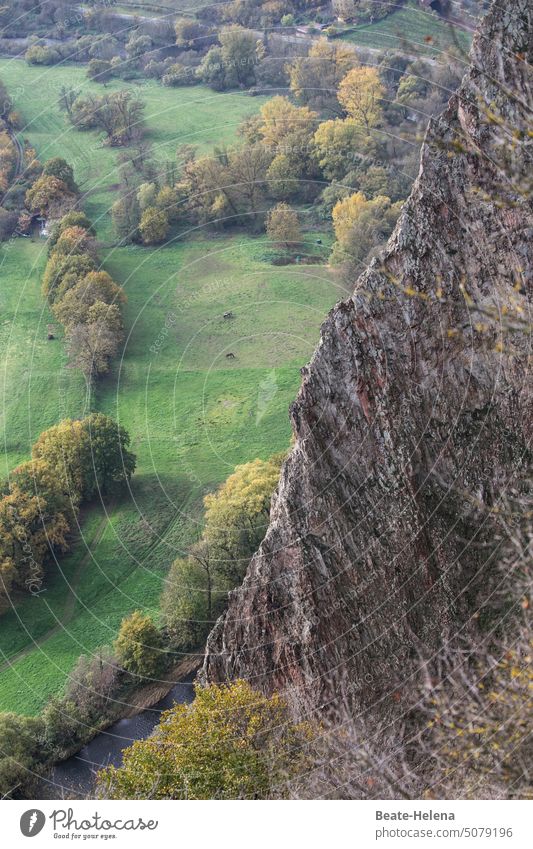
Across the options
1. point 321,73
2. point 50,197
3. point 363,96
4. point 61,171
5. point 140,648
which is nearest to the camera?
point 140,648

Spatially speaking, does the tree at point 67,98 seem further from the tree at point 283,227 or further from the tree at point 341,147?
the tree at point 283,227

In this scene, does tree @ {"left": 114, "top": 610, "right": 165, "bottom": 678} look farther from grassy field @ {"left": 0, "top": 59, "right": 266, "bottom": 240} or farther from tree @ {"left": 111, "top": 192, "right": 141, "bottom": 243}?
grassy field @ {"left": 0, "top": 59, "right": 266, "bottom": 240}

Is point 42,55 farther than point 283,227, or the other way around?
point 42,55

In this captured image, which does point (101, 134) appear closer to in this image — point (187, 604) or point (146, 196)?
point (146, 196)

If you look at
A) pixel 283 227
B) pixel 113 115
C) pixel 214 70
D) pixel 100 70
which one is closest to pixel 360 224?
pixel 283 227

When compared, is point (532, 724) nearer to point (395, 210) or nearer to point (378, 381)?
point (378, 381)

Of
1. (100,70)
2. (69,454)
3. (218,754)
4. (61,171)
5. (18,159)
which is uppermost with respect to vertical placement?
(100,70)

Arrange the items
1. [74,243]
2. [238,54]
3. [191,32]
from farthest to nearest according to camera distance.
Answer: [191,32] < [238,54] < [74,243]
